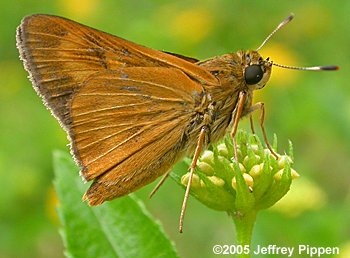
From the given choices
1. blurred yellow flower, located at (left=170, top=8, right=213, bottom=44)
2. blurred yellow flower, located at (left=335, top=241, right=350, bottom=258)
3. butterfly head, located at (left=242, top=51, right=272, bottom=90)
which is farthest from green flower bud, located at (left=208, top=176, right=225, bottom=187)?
blurred yellow flower, located at (left=170, top=8, right=213, bottom=44)

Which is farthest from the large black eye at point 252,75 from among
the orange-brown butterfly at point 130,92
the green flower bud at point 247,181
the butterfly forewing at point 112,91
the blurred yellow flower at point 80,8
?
the blurred yellow flower at point 80,8

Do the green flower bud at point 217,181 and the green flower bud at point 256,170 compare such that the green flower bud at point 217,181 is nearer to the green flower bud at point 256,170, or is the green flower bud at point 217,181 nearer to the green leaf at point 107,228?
the green flower bud at point 256,170

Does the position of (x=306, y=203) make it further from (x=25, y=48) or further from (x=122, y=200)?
(x=25, y=48)

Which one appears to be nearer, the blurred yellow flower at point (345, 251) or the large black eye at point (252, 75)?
the large black eye at point (252, 75)

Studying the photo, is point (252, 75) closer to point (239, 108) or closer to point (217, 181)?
point (239, 108)

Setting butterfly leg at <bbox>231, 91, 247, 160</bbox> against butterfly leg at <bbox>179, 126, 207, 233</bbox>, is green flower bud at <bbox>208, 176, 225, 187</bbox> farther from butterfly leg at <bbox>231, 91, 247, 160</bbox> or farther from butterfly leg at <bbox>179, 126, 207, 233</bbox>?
butterfly leg at <bbox>231, 91, 247, 160</bbox>

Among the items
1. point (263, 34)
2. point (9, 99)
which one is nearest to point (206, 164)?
point (263, 34)
